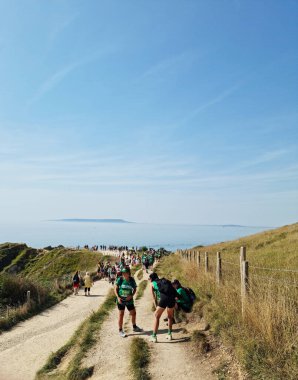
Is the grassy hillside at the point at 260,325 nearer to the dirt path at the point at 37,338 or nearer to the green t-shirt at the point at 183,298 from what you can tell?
the green t-shirt at the point at 183,298

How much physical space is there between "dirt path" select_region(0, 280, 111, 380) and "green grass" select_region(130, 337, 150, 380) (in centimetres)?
326

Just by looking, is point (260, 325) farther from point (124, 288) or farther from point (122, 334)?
point (122, 334)

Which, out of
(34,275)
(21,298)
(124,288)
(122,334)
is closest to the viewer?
(124,288)

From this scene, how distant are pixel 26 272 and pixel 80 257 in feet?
35.5

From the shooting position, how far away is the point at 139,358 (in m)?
8.11

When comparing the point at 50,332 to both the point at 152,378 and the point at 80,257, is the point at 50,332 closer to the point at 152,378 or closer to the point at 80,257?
the point at 152,378

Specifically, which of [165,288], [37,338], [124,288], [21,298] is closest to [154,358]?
[165,288]

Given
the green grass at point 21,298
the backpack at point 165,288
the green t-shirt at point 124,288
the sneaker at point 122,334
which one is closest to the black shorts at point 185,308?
the backpack at point 165,288

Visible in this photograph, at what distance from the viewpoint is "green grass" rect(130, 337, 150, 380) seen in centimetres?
733

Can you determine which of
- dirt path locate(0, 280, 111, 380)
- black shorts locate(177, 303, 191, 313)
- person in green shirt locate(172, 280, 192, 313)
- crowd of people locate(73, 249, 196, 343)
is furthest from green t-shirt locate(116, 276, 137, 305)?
dirt path locate(0, 280, 111, 380)

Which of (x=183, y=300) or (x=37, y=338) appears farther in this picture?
(x=37, y=338)

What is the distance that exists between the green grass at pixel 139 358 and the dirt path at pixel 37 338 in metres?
3.26

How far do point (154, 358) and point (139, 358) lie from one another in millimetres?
358

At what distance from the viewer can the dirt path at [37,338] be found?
35.4 feet
